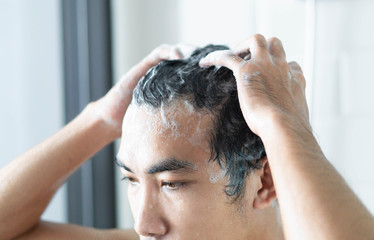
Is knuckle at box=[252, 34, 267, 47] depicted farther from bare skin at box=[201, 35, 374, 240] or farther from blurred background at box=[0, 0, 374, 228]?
blurred background at box=[0, 0, 374, 228]

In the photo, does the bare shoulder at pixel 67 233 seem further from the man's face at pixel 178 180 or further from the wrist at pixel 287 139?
the wrist at pixel 287 139

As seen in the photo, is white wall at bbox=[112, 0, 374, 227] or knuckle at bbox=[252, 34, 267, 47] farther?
white wall at bbox=[112, 0, 374, 227]

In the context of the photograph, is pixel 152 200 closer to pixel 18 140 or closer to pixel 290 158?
pixel 290 158

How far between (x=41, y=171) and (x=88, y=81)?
0.66 meters

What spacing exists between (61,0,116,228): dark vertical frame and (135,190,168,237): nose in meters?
0.98

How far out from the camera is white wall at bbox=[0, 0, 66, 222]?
5.32ft

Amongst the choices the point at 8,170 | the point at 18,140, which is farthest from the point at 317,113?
the point at 18,140

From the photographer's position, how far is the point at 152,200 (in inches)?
37.3

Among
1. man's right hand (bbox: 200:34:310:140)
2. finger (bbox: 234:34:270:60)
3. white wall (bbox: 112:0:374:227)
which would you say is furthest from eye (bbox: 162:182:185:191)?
white wall (bbox: 112:0:374:227)

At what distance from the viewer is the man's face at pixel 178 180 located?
0.94 metres

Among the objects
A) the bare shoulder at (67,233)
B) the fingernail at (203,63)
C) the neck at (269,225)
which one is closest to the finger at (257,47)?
the fingernail at (203,63)

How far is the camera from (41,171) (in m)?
1.27

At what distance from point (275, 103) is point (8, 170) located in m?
0.80

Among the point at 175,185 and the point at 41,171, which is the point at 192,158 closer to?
the point at 175,185
